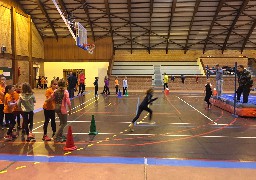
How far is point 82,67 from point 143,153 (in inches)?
1177

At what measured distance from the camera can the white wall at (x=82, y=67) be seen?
35719 millimetres

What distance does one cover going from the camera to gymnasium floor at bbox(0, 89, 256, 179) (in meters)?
5.50

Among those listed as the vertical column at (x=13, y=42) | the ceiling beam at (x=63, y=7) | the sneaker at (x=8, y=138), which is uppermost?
the ceiling beam at (x=63, y=7)

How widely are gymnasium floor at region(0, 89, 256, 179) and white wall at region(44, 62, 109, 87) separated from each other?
25.3 metres

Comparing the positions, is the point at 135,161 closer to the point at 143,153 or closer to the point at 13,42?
the point at 143,153

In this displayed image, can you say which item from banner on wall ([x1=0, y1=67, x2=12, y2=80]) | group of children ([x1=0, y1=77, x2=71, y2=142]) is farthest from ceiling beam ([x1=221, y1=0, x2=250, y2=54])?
group of children ([x1=0, y1=77, x2=71, y2=142])

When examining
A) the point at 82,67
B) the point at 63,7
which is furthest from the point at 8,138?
the point at 82,67

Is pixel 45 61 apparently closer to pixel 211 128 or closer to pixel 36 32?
pixel 36 32

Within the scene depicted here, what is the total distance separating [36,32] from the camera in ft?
110

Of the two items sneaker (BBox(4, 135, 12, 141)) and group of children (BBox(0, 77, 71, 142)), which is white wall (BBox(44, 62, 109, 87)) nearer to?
group of children (BBox(0, 77, 71, 142))

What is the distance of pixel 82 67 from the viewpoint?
3578 centimetres

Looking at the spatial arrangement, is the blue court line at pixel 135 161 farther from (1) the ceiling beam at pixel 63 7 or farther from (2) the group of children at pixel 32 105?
(1) the ceiling beam at pixel 63 7

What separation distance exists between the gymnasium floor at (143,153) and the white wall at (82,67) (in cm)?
2532

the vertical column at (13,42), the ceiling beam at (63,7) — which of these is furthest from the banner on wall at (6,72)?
the ceiling beam at (63,7)
